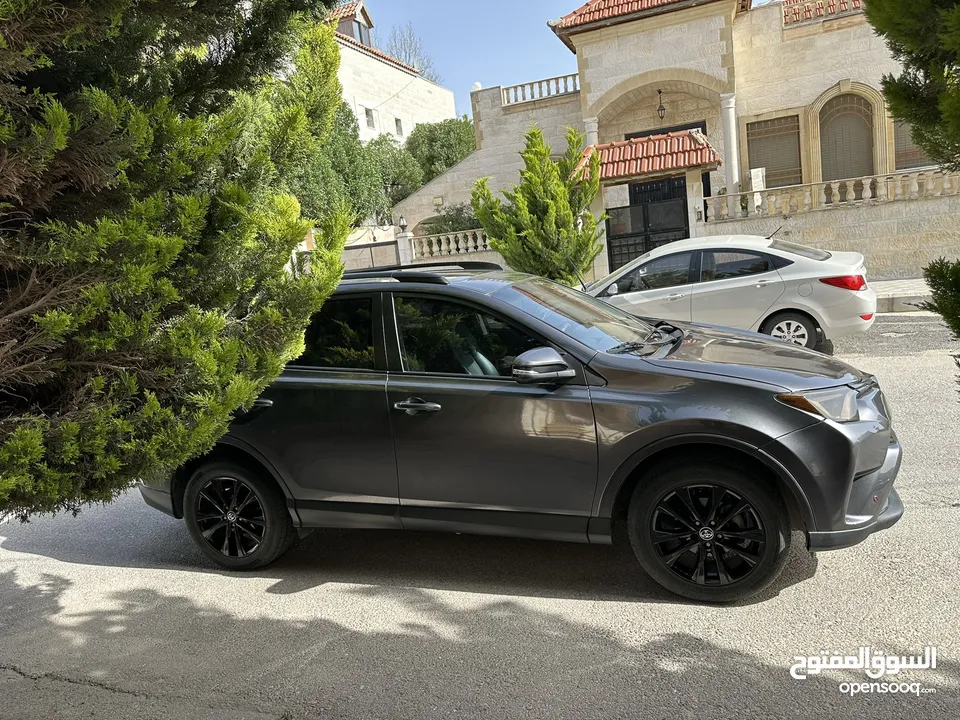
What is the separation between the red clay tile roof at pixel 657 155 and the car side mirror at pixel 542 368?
13531mm

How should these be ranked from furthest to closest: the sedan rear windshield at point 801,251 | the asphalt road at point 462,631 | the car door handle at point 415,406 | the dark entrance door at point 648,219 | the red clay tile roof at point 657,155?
1. the dark entrance door at point 648,219
2. the red clay tile roof at point 657,155
3. the sedan rear windshield at point 801,251
4. the car door handle at point 415,406
5. the asphalt road at point 462,631

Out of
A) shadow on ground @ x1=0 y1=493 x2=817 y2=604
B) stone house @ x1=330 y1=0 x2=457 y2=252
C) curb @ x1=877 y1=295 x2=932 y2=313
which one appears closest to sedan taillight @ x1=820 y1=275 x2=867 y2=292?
curb @ x1=877 y1=295 x2=932 y2=313

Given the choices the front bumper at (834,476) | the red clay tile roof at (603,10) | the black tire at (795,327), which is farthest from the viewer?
the red clay tile roof at (603,10)

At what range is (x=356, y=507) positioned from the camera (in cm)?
436

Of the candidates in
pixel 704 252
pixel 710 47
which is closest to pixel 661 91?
pixel 710 47

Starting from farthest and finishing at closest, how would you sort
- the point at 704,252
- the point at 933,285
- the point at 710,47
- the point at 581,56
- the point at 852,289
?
1. the point at 581,56
2. the point at 710,47
3. the point at 704,252
4. the point at 852,289
5. the point at 933,285

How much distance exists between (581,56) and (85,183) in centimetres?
2251

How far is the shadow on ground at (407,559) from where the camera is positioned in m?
4.17

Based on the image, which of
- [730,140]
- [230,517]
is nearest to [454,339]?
[230,517]

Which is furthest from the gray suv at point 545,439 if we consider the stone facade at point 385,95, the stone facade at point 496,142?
the stone facade at point 385,95

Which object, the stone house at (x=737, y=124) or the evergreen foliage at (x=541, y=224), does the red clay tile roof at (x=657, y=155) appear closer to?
the stone house at (x=737, y=124)

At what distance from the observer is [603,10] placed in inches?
870

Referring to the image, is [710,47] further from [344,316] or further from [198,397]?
[198,397]

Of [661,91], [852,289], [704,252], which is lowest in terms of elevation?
[852,289]
